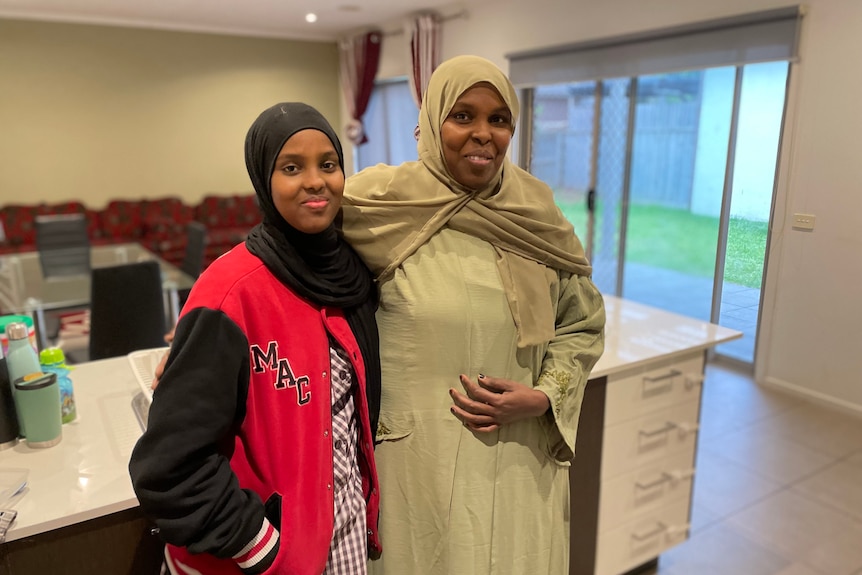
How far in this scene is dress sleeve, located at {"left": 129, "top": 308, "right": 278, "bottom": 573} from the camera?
2.59 feet

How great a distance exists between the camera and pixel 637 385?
1716 mm

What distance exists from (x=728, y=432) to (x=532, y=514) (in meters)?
2.22

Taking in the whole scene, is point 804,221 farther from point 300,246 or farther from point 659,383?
point 300,246

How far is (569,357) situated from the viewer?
117 cm

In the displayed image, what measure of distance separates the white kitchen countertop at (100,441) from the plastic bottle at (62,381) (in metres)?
0.03

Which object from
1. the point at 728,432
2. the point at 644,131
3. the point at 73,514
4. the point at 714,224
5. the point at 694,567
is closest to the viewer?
the point at 73,514

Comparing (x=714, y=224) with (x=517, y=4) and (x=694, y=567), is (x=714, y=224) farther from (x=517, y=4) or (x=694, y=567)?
(x=517, y=4)

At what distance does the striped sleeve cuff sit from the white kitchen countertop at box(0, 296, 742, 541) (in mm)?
338

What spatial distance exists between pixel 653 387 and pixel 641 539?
1.66 feet

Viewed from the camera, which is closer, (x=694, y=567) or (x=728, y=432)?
(x=694, y=567)

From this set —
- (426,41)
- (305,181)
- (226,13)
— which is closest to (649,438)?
(305,181)

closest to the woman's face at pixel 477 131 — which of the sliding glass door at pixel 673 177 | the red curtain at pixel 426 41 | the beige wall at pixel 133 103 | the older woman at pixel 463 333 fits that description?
the older woman at pixel 463 333

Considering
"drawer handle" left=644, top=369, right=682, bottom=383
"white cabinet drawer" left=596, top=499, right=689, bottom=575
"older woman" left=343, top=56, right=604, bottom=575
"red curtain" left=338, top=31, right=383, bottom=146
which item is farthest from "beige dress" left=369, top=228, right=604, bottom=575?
"red curtain" left=338, top=31, right=383, bottom=146

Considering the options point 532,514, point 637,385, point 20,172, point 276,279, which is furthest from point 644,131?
point 20,172
